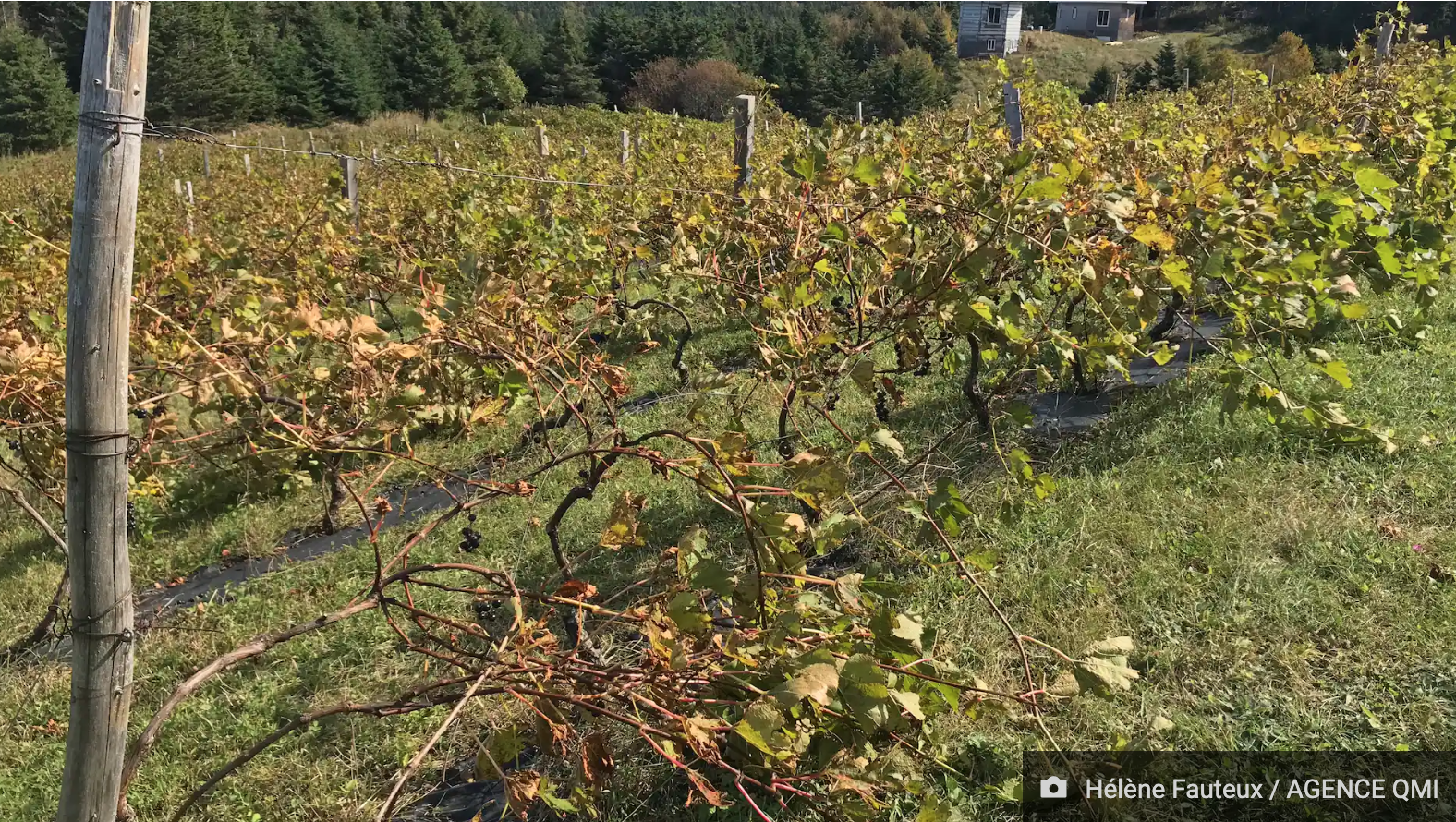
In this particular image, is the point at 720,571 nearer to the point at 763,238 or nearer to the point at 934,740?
the point at 934,740

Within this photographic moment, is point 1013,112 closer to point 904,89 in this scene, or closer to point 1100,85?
point 1100,85

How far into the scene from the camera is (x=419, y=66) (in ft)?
108

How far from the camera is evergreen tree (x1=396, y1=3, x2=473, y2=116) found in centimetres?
3288

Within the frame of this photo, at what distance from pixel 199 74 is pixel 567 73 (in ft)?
46.7

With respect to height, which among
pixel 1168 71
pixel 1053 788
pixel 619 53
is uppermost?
pixel 619 53

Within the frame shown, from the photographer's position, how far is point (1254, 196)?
3.18 m

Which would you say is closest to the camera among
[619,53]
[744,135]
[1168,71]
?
[744,135]

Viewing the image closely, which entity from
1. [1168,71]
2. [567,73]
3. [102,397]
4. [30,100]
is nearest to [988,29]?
[1168,71]

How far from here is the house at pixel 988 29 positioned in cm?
4669

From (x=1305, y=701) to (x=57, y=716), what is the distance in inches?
149

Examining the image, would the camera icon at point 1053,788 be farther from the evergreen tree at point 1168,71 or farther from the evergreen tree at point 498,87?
the evergreen tree at point 1168,71

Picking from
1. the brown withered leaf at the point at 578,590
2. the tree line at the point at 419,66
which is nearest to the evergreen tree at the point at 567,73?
the tree line at the point at 419,66

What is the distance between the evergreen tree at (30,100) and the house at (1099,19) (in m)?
47.1

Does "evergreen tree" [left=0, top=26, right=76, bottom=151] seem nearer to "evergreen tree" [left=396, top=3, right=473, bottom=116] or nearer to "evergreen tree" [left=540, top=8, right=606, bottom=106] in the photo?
"evergreen tree" [left=396, top=3, right=473, bottom=116]
